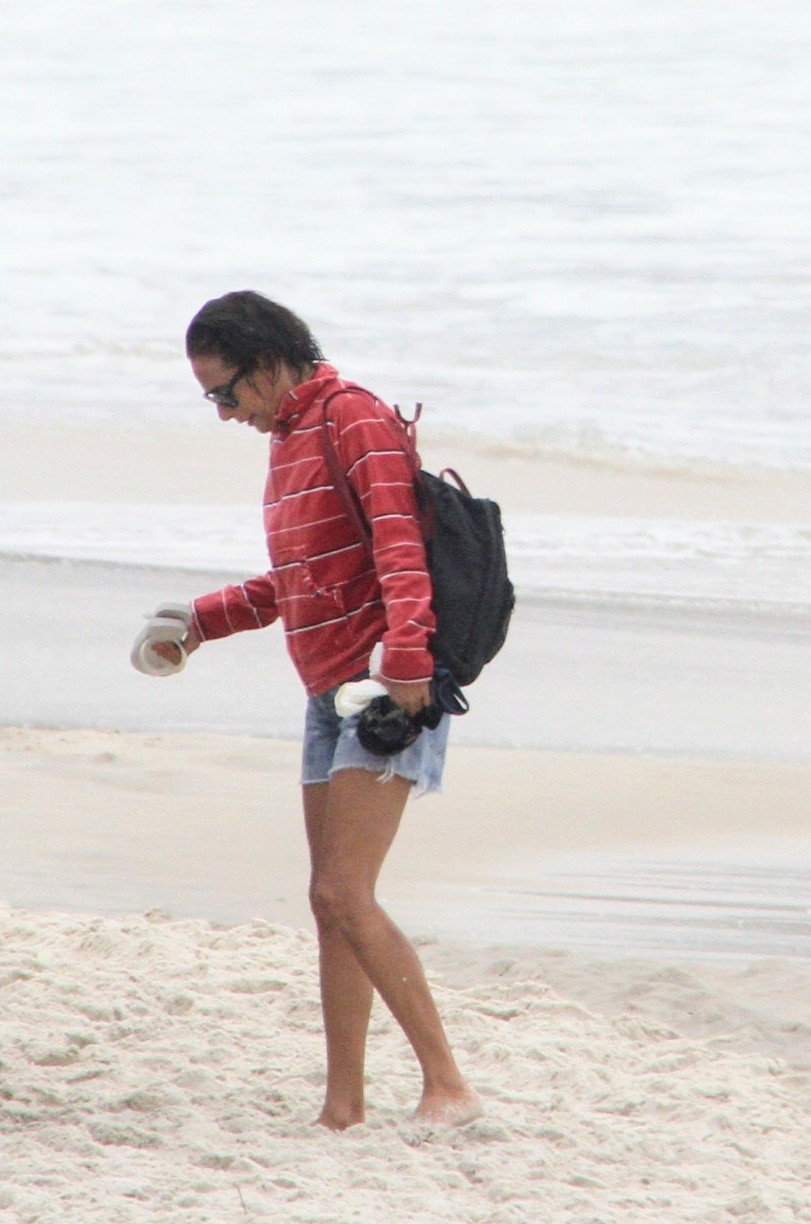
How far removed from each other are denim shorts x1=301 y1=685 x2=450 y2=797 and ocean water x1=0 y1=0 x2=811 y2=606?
647 cm

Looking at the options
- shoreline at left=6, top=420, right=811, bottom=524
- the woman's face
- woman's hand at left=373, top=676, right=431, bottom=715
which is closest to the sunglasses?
the woman's face

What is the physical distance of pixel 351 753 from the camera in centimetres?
349

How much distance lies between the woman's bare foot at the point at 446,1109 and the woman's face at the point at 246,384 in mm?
1368

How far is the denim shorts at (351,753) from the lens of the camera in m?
3.48

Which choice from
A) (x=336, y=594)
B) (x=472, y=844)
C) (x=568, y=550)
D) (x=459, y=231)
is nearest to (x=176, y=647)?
(x=336, y=594)

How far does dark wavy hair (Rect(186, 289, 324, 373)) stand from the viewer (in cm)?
355

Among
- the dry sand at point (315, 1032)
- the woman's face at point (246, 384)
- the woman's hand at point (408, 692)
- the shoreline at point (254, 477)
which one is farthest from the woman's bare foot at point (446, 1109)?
the shoreline at point (254, 477)

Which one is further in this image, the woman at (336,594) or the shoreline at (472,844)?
the shoreline at (472,844)

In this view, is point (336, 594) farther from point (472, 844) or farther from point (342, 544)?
point (472, 844)

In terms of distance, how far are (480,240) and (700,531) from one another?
40.7 ft

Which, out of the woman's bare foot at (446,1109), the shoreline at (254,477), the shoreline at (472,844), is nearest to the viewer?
the woman's bare foot at (446,1109)

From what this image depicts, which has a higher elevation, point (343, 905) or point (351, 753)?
point (351, 753)

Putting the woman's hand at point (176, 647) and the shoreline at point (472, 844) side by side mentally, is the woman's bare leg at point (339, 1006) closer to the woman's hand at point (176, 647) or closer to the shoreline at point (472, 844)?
the woman's hand at point (176, 647)

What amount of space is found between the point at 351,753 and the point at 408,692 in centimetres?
22
